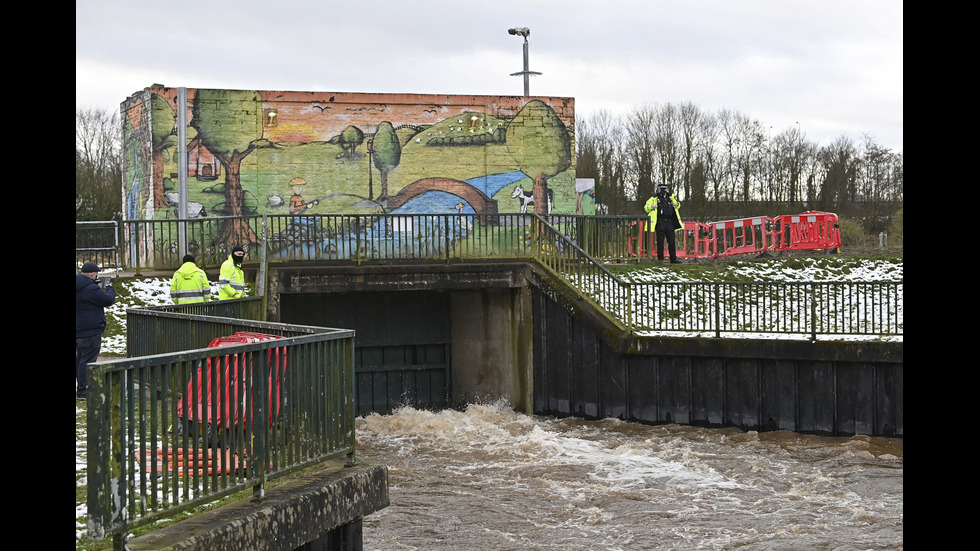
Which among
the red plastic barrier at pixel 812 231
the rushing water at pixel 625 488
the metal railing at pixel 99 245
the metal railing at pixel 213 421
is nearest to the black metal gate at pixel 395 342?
the rushing water at pixel 625 488

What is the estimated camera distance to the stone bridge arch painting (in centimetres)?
2208

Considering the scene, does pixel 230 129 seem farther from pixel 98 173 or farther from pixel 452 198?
pixel 98 173

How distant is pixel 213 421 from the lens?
5.91 metres

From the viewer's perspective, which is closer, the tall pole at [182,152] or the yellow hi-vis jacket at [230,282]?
the yellow hi-vis jacket at [230,282]

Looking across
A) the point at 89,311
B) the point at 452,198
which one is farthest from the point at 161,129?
the point at 89,311

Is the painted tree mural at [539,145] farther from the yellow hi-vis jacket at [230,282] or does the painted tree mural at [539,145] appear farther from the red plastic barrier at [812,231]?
the yellow hi-vis jacket at [230,282]

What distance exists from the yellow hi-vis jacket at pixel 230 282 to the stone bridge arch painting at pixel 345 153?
18.8 feet

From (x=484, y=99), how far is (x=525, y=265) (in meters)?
5.91

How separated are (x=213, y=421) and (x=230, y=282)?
9340mm

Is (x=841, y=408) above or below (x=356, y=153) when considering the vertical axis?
below

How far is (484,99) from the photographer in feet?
78.9

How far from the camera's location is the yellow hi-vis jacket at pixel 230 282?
1479 centimetres
